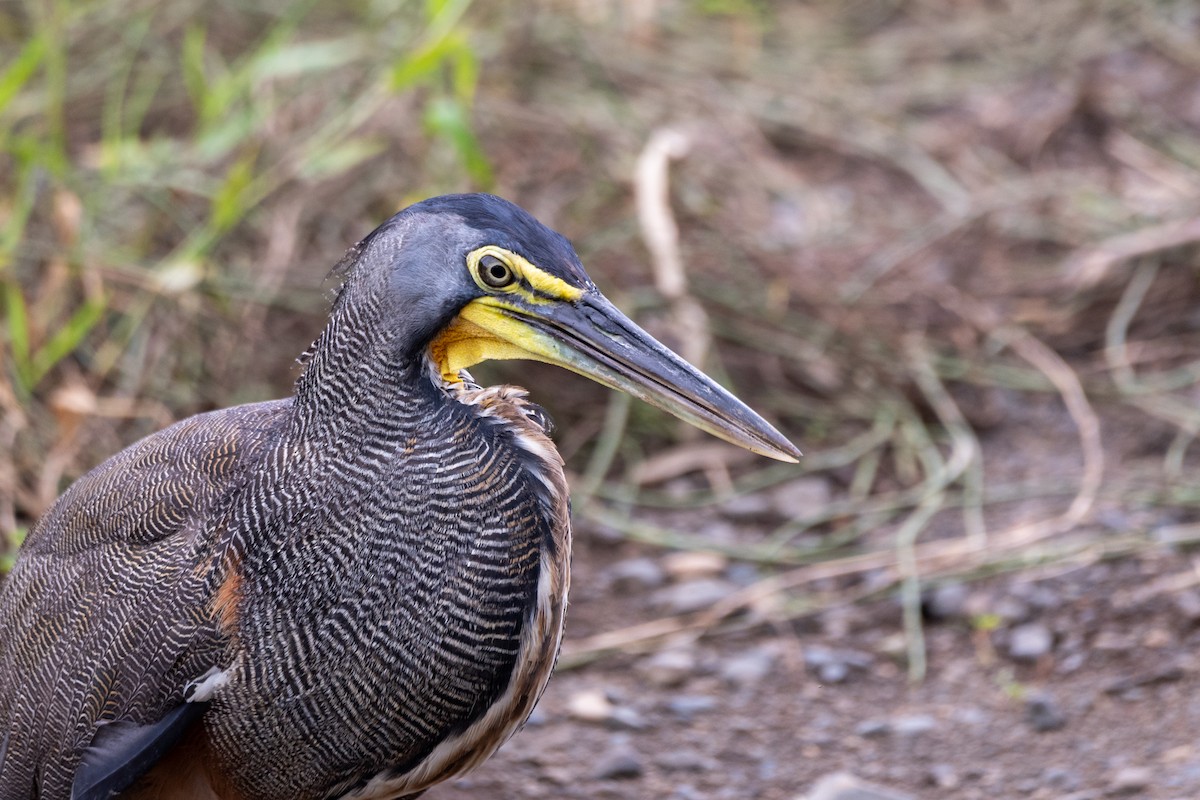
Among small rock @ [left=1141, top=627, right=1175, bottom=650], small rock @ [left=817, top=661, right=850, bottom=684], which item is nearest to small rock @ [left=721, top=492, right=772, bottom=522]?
small rock @ [left=817, top=661, right=850, bottom=684]

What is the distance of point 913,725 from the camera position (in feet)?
12.1

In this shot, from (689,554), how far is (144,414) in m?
1.68

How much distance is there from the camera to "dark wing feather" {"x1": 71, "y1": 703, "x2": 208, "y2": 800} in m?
2.64

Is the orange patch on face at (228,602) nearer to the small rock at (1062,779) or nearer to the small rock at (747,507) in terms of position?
the small rock at (1062,779)

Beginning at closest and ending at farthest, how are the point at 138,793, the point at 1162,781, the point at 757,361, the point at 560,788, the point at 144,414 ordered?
the point at 138,793, the point at 1162,781, the point at 560,788, the point at 144,414, the point at 757,361

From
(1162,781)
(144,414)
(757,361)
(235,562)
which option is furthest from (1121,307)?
(235,562)

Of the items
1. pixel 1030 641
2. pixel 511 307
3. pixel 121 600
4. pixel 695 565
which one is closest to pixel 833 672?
pixel 1030 641

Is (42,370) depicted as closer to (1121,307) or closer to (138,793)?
(138,793)

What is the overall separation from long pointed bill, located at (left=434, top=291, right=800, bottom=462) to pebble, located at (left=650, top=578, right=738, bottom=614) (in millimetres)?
1651

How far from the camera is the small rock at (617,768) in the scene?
11.7 feet

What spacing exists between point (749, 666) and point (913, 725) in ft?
1.64

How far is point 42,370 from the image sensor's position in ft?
14.5

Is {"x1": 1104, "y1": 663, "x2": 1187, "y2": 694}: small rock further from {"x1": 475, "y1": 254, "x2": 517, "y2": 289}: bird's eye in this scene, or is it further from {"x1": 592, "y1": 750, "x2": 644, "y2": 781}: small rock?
{"x1": 475, "y1": 254, "x2": 517, "y2": 289}: bird's eye

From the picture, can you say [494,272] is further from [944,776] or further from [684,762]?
[944,776]
